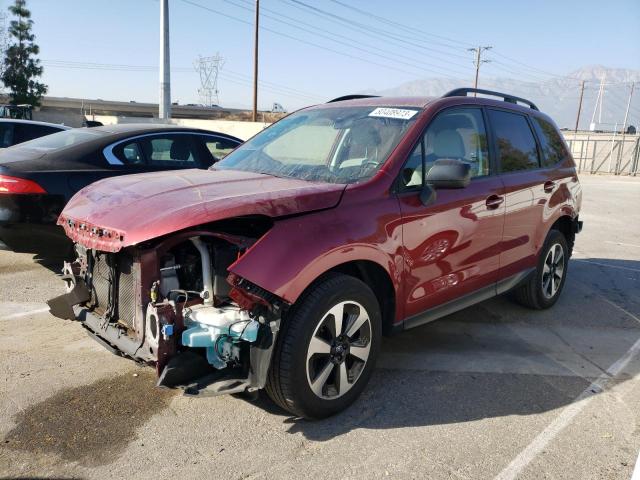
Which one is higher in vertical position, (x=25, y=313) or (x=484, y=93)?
(x=484, y=93)

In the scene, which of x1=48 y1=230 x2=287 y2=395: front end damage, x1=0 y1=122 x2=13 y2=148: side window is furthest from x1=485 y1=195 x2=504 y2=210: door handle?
x1=0 y1=122 x2=13 y2=148: side window

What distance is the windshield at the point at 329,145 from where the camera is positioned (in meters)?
3.63

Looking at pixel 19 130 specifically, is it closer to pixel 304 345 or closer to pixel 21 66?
pixel 304 345

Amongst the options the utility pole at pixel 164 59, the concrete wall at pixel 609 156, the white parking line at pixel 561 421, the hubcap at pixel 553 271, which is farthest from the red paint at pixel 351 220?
the concrete wall at pixel 609 156

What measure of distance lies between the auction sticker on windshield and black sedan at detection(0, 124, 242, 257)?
315 cm

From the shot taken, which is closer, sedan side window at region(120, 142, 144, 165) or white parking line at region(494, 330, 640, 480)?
white parking line at region(494, 330, 640, 480)

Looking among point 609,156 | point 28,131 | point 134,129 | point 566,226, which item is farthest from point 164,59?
point 609,156

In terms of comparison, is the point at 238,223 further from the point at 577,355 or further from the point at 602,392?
the point at 577,355

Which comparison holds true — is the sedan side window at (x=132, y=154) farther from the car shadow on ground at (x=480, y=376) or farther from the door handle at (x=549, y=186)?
the door handle at (x=549, y=186)

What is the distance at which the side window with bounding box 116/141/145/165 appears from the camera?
597 centimetres

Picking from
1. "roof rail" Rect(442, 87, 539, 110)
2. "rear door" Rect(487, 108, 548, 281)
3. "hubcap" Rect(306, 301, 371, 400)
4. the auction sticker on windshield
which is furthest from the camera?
"rear door" Rect(487, 108, 548, 281)

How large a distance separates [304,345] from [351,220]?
771 millimetres

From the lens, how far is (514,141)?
15.7 ft

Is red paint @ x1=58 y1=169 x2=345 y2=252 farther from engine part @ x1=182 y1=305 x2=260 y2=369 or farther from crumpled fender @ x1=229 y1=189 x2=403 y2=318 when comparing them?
engine part @ x1=182 y1=305 x2=260 y2=369
